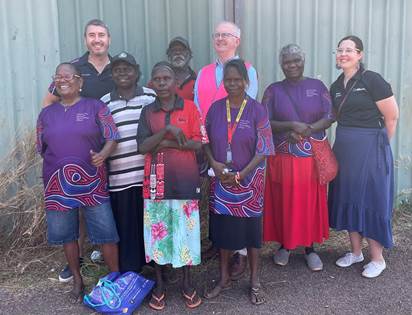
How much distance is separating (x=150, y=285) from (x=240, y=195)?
37.0 inches

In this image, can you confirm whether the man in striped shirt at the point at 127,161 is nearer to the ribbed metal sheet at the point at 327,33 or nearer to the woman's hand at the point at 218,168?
the woman's hand at the point at 218,168

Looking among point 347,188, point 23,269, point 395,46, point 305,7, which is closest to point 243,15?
point 305,7

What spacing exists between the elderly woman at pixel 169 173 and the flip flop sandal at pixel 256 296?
1.65ft

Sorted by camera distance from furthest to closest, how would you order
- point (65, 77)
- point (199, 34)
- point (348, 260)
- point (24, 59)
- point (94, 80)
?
→ point (199, 34) → point (24, 59) → point (348, 260) → point (94, 80) → point (65, 77)

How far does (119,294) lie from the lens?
3.57m

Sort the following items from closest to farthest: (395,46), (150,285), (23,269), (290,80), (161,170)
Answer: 1. (161,170)
2. (150,285)
3. (290,80)
4. (23,269)
5. (395,46)

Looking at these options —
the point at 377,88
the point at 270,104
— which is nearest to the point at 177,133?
the point at 270,104

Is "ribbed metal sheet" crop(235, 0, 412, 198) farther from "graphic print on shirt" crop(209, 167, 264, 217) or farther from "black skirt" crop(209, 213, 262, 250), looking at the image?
"black skirt" crop(209, 213, 262, 250)

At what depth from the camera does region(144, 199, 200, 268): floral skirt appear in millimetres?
3572

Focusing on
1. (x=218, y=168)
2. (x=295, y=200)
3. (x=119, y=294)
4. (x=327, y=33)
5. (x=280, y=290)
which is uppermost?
(x=327, y=33)

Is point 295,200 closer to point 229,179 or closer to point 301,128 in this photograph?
point 301,128

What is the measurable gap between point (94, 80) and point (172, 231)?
135cm

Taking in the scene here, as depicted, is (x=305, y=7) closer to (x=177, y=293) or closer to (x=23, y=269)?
(x=177, y=293)

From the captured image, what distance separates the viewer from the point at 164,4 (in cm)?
504
